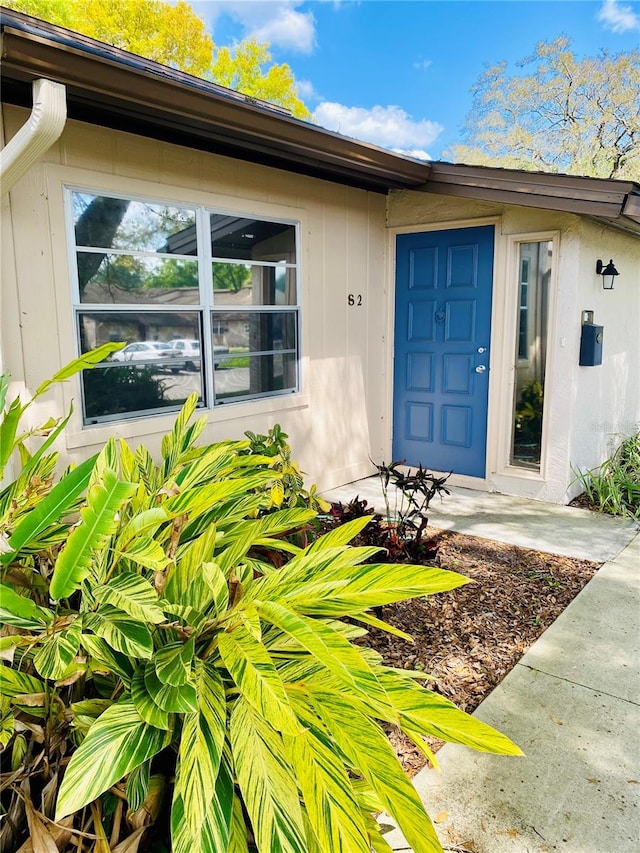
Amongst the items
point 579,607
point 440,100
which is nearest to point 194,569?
point 579,607

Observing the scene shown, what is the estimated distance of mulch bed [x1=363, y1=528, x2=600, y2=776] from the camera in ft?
8.50

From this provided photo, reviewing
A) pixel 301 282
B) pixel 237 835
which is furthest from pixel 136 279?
pixel 237 835

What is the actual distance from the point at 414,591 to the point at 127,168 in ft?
11.0

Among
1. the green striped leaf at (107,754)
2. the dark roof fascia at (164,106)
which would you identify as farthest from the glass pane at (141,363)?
the green striped leaf at (107,754)

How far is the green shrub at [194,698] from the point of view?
3.55 ft

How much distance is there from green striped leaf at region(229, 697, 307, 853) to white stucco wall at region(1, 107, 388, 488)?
103 inches

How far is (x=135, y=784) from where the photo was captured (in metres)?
1.17

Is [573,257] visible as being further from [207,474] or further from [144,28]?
[144,28]

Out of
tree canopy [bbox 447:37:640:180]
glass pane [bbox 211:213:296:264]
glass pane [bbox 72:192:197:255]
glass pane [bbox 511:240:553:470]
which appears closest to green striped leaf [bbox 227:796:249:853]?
glass pane [bbox 72:192:197:255]

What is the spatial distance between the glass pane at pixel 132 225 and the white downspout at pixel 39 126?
64 cm

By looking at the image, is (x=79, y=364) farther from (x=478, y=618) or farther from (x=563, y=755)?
(x=478, y=618)

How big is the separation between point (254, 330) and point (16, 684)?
3.55 meters

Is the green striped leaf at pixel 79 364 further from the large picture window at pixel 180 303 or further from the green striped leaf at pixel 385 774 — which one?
the large picture window at pixel 180 303

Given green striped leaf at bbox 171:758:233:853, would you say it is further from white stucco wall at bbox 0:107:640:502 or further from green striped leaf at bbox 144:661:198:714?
white stucco wall at bbox 0:107:640:502
